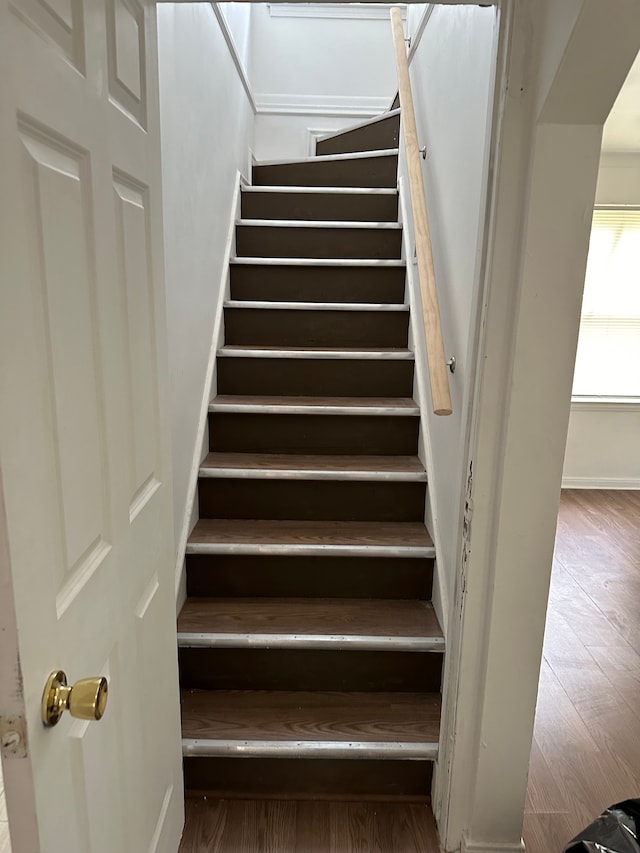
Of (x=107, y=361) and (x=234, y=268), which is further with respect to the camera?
(x=234, y=268)

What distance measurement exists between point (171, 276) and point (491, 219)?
96cm

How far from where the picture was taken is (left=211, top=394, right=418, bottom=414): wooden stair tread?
2.37m

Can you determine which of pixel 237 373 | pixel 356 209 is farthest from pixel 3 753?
pixel 356 209

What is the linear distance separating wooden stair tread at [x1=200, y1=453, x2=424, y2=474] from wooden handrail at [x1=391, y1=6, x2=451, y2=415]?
59 centimetres

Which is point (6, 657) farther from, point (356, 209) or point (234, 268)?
point (356, 209)

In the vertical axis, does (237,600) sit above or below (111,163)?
below

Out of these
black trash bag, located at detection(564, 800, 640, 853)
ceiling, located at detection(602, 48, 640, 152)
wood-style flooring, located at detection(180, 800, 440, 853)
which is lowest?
wood-style flooring, located at detection(180, 800, 440, 853)

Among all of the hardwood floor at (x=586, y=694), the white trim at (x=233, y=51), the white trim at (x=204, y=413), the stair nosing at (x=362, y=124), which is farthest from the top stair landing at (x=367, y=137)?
the hardwood floor at (x=586, y=694)

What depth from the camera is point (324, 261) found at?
2748 mm

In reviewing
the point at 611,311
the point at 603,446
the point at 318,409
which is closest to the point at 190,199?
the point at 318,409

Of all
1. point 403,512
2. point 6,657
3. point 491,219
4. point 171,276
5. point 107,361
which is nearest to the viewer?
point 6,657

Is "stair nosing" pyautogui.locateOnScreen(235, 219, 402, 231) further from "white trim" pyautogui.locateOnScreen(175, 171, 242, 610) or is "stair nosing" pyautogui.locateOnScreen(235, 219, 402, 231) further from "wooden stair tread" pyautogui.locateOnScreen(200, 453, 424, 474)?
"wooden stair tread" pyautogui.locateOnScreen(200, 453, 424, 474)

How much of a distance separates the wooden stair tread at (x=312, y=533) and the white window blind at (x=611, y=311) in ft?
9.61

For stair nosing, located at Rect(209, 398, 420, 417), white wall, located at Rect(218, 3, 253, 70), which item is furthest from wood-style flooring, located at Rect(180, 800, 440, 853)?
white wall, located at Rect(218, 3, 253, 70)
